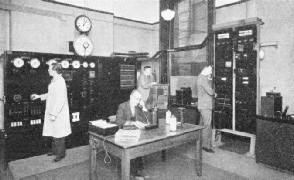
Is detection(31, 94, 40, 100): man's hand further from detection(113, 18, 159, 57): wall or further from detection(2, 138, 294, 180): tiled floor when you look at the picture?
detection(113, 18, 159, 57): wall

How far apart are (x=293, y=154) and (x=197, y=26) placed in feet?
11.9

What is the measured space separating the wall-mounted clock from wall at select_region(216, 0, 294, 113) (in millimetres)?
3494

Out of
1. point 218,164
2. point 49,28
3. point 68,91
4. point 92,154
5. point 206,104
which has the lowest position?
point 218,164

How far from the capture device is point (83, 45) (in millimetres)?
5074

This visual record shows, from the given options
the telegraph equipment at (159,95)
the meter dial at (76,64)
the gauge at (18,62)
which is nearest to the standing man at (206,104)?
the telegraph equipment at (159,95)

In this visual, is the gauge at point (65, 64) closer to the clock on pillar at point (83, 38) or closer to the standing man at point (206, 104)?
A: the clock on pillar at point (83, 38)

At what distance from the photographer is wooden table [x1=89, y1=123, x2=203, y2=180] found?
2244 millimetres

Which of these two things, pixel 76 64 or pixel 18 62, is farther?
pixel 76 64

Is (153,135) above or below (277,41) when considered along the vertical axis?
below

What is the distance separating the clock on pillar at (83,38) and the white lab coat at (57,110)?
133 centimetres

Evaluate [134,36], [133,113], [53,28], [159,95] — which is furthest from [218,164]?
[134,36]

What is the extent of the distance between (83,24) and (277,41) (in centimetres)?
413

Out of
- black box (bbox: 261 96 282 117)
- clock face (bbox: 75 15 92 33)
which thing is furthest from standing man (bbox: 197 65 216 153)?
clock face (bbox: 75 15 92 33)

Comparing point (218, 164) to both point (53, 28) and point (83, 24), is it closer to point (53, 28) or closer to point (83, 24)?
point (83, 24)
